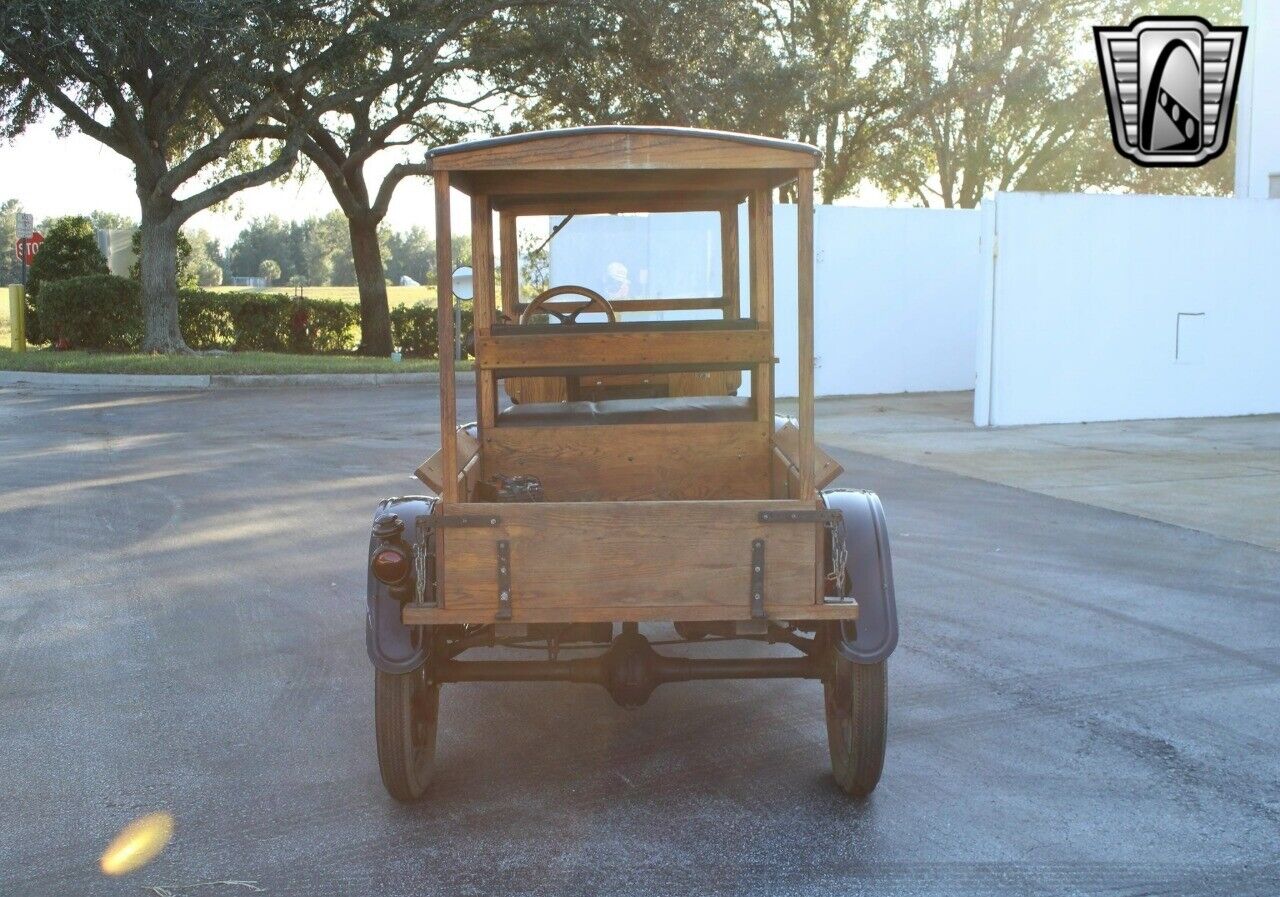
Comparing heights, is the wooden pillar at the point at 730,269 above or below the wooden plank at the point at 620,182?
below

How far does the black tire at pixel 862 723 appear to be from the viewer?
4.15 m

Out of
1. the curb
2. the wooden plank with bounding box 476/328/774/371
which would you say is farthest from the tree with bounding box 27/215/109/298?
the wooden plank with bounding box 476/328/774/371

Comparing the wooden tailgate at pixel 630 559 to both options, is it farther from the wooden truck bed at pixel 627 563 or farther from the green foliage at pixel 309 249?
the green foliage at pixel 309 249

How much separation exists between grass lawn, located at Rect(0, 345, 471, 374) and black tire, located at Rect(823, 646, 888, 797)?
17816 millimetres

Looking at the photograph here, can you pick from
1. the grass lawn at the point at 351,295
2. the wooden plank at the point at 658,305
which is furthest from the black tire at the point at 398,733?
the grass lawn at the point at 351,295

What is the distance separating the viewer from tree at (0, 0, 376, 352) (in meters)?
19.1

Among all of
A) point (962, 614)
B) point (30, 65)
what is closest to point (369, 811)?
point (962, 614)

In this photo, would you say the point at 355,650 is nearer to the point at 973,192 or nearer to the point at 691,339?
the point at 691,339

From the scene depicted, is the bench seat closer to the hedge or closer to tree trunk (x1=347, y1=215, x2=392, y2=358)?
the hedge

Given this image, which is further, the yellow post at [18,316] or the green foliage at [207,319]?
the green foliage at [207,319]

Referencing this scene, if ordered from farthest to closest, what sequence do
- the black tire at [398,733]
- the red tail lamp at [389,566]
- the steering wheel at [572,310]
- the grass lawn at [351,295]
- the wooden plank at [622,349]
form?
the grass lawn at [351,295]
the steering wheel at [572,310]
the wooden plank at [622,349]
the black tire at [398,733]
the red tail lamp at [389,566]

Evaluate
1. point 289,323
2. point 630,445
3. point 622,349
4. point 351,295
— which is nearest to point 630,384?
point 630,445

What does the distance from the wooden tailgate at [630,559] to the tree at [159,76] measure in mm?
17141

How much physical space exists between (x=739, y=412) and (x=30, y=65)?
18268 mm
